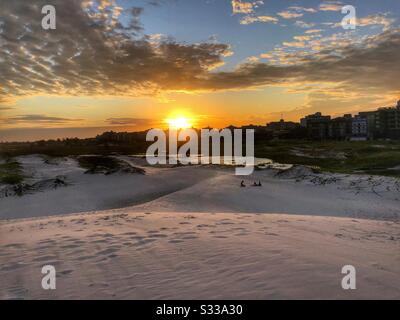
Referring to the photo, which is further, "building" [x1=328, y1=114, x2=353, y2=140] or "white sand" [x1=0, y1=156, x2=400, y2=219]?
"building" [x1=328, y1=114, x2=353, y2=140]

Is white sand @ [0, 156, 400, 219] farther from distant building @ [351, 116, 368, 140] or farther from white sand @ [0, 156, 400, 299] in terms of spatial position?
distant building @ [351, 116, 368, 140]

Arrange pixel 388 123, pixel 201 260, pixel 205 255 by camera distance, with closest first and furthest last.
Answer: pixel 201 260 → pixel 205 255 → pixel 388 123

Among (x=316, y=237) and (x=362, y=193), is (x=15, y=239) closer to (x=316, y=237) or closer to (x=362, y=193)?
(x=316, y=237)

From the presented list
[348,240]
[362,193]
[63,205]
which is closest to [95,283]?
[348,240]

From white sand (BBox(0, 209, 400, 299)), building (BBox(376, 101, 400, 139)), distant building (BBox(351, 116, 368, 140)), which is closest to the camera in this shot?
white sand (BBox(0, 209, 400, 299))

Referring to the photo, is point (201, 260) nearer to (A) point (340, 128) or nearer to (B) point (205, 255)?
(B) point (205, 255)

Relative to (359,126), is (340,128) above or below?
below

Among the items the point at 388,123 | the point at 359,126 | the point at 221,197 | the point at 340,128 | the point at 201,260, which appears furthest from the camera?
the point at 340,128

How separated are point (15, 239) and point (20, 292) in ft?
16.8

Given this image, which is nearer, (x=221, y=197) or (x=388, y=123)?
(x=221, y=197)

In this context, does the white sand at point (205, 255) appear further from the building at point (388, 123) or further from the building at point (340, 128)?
the building at point (340, 128)

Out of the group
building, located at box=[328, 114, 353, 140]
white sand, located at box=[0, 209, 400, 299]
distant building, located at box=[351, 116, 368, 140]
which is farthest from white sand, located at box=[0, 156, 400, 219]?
distant building, located at box=[351, 116, 368, 140]

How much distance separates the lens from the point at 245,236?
1082 cm

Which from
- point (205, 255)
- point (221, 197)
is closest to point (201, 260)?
point (205, 255)
